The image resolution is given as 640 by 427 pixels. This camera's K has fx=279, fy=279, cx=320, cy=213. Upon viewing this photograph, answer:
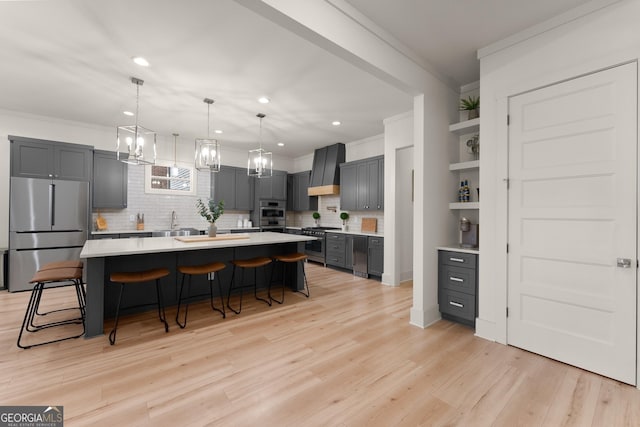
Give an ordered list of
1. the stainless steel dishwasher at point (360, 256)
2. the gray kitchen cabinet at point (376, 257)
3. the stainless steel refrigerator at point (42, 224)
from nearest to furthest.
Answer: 1. the stainless steel refrigerator at point (42, 224)
2. the gray kitchen cabinet at point (376, 257)
3. the stainless steel dishwasher at point (360, 256)

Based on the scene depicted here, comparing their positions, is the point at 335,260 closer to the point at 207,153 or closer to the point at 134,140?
the point at 207,153

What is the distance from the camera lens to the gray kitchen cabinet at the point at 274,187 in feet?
23.7

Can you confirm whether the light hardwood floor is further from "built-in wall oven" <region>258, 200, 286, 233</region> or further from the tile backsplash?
"built-in wall oven" <region>258, 200, 286, 233</region>

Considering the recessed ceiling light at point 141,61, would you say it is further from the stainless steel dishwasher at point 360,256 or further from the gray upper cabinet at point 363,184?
the stainless steel dishwasher at point 360,256

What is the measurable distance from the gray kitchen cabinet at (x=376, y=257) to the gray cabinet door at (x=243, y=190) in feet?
11.0

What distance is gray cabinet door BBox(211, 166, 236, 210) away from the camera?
259 inches

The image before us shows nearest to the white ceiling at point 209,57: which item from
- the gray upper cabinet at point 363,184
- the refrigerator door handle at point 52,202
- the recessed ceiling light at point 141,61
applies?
the recessed ceiling light at point 141,61

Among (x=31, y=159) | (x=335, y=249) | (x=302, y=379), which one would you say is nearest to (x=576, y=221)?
(x=302, y=379)

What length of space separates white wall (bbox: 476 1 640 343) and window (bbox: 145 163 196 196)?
5.89m

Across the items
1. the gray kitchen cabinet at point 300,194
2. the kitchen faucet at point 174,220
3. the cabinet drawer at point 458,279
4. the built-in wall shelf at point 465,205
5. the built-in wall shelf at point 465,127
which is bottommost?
the cabinet drawer at point 458,279

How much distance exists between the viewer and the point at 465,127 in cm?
325

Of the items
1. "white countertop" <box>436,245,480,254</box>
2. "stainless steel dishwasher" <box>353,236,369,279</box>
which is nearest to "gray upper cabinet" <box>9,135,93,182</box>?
"stainless steel dishwasher" <box>353,236,369,279</box>

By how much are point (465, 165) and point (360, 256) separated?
2835 mm

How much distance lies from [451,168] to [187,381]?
3.38 meters
